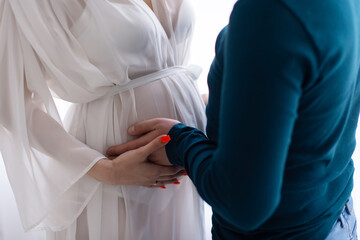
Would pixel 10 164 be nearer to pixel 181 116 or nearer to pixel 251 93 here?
pixel 181 116

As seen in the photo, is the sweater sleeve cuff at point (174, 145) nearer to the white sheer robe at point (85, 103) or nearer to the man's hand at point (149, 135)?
the man's hand at point (149, 135)

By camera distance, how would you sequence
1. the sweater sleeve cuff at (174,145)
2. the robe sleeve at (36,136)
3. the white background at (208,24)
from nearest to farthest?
the sweater sleeve cuff at (174,145) → the robe sleeve at (36,136) → the white background at (208,24)

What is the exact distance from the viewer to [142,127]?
87 centimetres

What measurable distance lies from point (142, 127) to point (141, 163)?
0.09 m

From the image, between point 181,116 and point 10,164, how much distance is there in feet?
1.43

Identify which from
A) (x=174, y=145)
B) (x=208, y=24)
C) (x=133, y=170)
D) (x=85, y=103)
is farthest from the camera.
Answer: (x=208, y=24)

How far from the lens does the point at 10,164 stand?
35.9 inches

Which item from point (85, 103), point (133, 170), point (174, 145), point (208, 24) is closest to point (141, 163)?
point (133, 170)

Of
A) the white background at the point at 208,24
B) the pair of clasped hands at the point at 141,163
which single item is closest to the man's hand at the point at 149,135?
the pair of clasped hands at the point at 141,163

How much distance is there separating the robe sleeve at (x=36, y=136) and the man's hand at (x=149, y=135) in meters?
0.05

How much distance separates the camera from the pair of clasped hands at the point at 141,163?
83 cm

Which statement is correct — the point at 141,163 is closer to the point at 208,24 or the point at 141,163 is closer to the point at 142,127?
the point at 142,127

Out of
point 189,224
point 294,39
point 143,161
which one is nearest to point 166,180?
point 143,161

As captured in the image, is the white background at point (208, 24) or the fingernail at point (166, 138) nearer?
the fingernail at point (166, 138)
